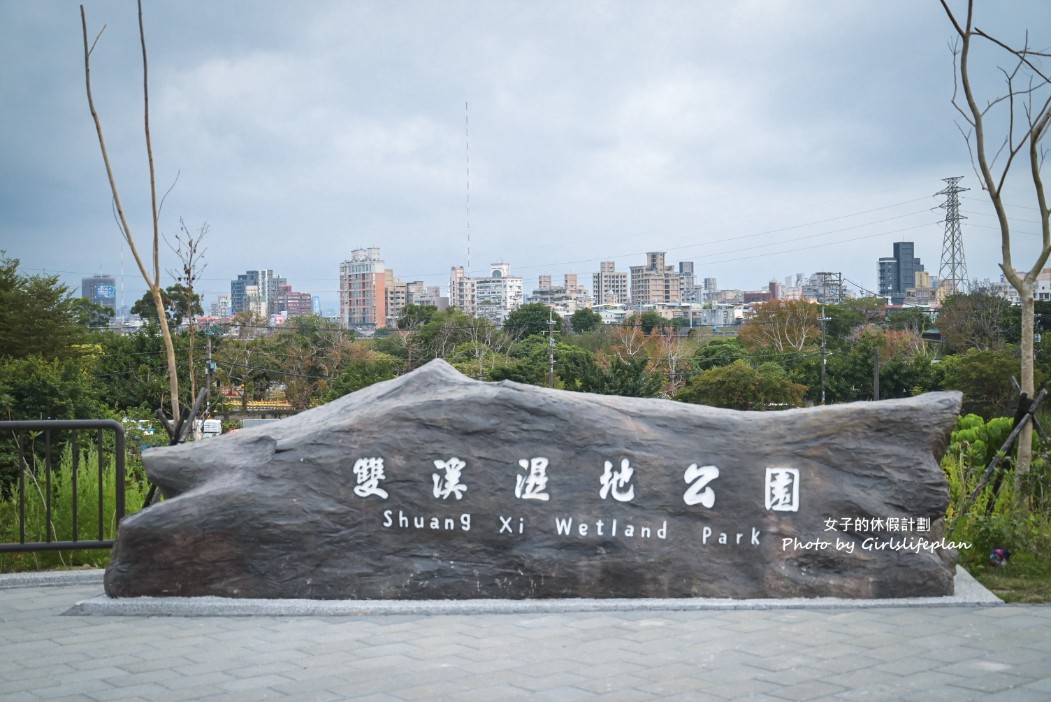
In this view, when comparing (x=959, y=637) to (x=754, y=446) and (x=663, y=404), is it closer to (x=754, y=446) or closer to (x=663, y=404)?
(x=754, y=446)

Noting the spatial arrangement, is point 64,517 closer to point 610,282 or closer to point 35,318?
point 35,318

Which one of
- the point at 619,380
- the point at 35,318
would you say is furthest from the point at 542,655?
the point at 619,380

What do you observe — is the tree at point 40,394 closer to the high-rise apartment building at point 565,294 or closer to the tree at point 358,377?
the tree at point 358,377

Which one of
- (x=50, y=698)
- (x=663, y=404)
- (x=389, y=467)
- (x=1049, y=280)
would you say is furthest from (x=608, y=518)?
(x=1049, y=280)

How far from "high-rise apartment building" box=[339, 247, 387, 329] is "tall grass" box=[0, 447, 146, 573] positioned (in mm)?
88179

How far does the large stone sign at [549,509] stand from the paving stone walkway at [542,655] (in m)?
0.27

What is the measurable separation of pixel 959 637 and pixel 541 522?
2181 mm

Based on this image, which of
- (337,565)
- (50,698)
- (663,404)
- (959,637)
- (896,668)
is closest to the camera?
(50,698)

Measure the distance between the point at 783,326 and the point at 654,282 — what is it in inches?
3369

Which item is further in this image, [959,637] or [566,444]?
[566,444]

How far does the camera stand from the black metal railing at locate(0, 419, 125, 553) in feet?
19.4

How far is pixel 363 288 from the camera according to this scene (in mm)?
96312

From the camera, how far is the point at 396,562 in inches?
214

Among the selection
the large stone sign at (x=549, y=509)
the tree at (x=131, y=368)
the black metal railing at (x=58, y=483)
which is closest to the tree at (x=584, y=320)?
the tree at (x=131, y=368)
